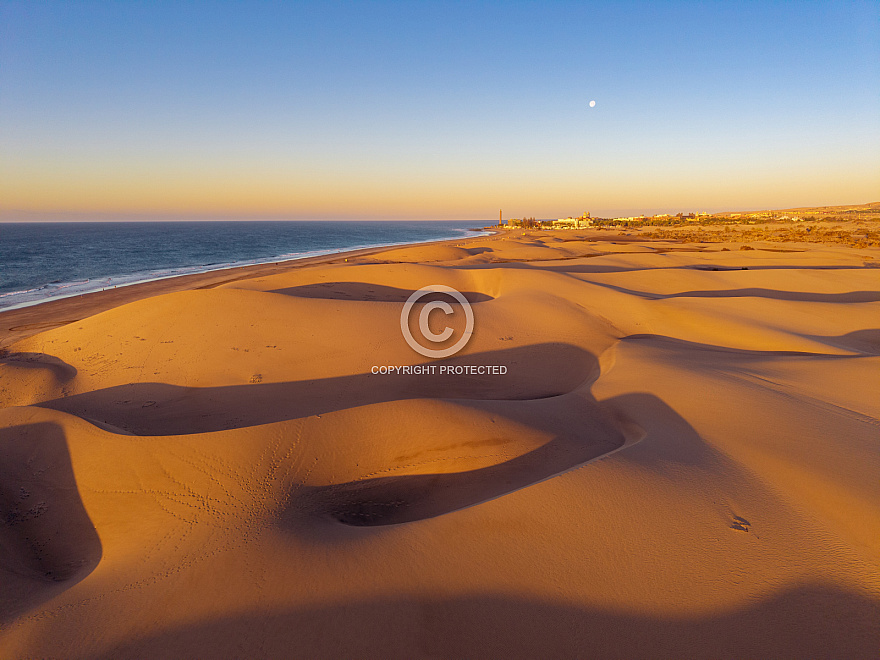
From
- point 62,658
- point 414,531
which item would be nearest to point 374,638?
point 414,531

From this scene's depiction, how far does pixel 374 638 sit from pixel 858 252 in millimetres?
37902

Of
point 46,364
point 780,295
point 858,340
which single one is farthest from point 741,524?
point 780,295

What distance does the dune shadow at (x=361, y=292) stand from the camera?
15555 mm

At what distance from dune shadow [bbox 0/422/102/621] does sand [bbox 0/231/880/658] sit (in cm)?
3

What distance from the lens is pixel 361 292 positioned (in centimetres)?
1700

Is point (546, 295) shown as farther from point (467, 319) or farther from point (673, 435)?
point (673, 435)

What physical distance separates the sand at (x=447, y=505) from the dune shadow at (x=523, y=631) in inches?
0.6

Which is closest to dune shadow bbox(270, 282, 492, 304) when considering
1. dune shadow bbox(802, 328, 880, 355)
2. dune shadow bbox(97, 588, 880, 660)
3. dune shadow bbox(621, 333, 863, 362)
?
dune shadow bbox(621, 333, 863, 362)

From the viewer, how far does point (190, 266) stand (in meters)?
33.4

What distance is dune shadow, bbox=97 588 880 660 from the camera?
236cm

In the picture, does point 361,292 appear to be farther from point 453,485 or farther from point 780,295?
point 780,295

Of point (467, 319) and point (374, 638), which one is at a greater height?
point (467, 319)

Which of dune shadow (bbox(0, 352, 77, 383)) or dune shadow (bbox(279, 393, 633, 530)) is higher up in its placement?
dune shadow (bbox(0, 352, 77, 383))

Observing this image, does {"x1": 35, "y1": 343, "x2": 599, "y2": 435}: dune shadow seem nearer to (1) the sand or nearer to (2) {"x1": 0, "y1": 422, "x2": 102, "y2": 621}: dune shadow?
(1) the sand
